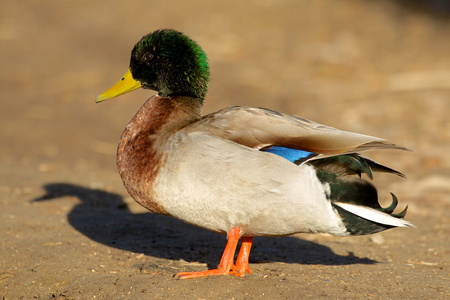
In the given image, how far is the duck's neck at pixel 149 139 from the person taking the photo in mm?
3322

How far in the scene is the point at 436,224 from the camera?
524 centimetres

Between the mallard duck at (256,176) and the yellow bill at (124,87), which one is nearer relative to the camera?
the mallard duck at (256,176)

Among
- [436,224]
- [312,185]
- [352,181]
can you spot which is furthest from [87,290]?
[436,224]

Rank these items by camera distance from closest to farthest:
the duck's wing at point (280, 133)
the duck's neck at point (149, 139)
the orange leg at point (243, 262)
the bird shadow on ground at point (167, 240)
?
the duck's wing at point (280, 133)
the duck's neck at point (149, 139)
the orange leg at point (243, 262)
the bird shadow on ground at point (167, 240)

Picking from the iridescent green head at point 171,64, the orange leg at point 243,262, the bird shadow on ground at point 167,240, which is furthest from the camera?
the bird shadow on ground at point 167,240

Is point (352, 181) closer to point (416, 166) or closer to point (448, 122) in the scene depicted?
point (416, 166)

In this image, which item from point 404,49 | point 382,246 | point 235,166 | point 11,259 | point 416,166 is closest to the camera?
point 235,166

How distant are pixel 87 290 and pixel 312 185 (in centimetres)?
138

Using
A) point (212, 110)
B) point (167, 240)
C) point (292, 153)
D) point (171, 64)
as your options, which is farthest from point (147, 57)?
point (212, 110)

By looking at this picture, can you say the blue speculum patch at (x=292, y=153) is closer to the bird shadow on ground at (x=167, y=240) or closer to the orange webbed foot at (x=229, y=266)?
the orange webbed foot at (x=229, y=266)

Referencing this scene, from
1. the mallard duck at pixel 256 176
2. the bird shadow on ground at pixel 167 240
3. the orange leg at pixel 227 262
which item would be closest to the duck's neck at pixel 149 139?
the mallard duck at pixel 256 176

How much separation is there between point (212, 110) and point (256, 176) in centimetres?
550

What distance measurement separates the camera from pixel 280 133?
3.19 m

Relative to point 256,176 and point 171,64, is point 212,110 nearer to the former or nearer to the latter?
point 171,64
